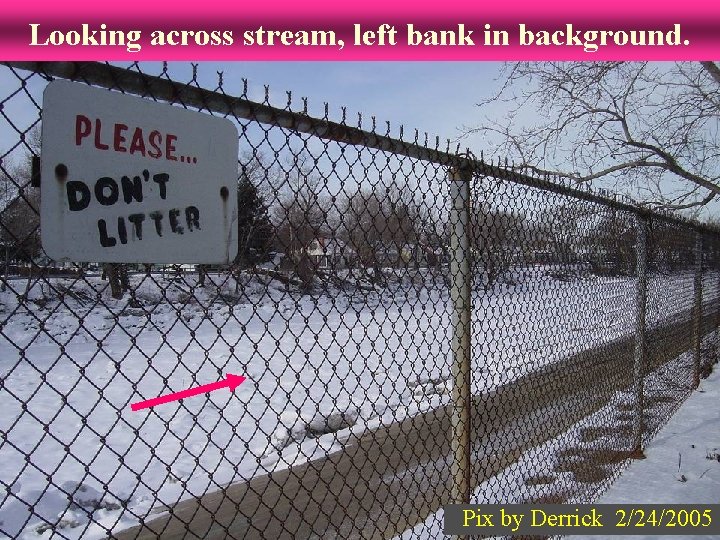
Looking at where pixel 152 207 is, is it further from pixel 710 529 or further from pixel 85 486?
pixel 85 486

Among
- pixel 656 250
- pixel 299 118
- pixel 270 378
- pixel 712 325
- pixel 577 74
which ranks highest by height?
pixel 577 74

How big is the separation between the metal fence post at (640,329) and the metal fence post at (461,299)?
3188 millimetres

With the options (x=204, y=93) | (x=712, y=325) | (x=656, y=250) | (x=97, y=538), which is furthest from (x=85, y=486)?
(x=712, y=325)

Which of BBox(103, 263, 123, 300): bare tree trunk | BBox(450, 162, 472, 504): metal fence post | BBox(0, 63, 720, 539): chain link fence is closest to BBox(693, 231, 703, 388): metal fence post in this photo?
BBox(0, 63, 720, 539): chain link fence

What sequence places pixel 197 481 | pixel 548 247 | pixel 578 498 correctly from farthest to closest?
pixel 197 481 < pixel 548 247 < pixel 578 498

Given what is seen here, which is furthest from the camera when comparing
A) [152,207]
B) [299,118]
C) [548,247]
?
[548,247]

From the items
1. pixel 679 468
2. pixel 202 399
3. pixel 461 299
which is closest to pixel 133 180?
pixel 461 299

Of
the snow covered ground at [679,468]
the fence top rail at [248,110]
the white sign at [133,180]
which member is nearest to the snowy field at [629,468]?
the snow covered ground at [679,468]

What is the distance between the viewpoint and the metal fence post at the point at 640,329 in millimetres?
5219

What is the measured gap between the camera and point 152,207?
1599 mm

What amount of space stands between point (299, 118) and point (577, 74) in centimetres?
794

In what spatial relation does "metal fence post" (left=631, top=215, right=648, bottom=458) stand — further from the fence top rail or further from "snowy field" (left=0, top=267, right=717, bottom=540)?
the fence top rail

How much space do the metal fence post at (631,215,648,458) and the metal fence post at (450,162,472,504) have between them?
319 cm

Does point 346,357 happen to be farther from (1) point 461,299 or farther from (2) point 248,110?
(2) point 248,110
